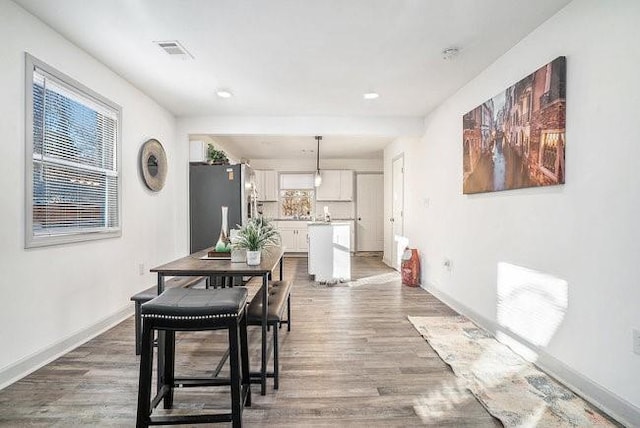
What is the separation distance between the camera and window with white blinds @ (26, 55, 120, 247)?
2.32 m

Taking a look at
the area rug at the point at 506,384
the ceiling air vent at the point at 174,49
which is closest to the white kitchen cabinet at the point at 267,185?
the ceiling air vent at the point at 174,49

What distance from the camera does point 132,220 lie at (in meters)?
3.58

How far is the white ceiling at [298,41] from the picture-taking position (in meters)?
2.17

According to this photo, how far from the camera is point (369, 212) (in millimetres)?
8281

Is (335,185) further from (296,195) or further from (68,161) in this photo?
(68,161)

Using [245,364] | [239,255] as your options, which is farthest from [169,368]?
[239,255]

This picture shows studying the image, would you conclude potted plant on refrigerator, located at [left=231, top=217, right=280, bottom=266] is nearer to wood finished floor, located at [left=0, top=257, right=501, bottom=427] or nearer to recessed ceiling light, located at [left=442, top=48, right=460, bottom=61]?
wood finished floor, located at [left=0, top=257, right=501, bottom=427]

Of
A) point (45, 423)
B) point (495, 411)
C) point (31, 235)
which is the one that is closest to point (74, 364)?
point (45, 423)

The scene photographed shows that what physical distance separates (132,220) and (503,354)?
12.2 ft

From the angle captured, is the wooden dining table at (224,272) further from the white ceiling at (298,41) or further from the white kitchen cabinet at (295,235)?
the white kitchen cabinet at (295,235)

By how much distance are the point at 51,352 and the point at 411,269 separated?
4085mm

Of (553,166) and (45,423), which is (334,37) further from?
(45,423)

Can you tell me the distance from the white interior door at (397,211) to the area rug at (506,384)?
2882mm

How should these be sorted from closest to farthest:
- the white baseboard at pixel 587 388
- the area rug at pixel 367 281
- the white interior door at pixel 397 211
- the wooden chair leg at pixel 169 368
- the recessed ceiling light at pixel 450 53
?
the white baseboard at pixel 587 388 < the wooden chair leg at pixel 169 368 < the recessed ceiling light at pixel 450 53 < the area rug at pixel 367 281 < the white interior door at pixel 397 211
